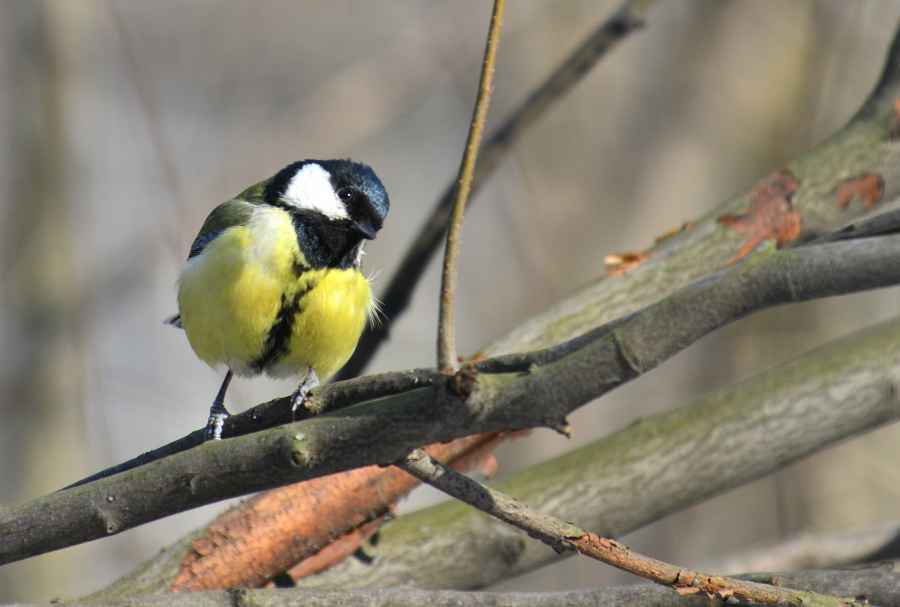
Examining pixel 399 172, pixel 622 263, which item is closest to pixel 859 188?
pixel 622 263

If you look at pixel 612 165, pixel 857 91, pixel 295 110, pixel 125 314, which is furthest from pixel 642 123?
pixel 125 314

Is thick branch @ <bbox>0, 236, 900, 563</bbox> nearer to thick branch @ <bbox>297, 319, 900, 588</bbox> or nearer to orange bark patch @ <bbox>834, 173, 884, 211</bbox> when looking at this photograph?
thick branch @ <bbox>297, 319, 900, 588</bbox>

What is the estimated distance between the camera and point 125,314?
14.0 ft

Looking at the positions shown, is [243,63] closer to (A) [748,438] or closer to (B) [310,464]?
(A) [748,438]

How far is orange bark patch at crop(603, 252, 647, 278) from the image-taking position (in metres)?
2.07

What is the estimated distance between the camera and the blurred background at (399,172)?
3.86 meters

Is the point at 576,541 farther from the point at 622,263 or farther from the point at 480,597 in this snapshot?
the point at 622,263

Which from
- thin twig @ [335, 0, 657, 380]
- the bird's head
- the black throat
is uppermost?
thin twig @ [335, 0, 657, 380]

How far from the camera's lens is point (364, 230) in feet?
6.53

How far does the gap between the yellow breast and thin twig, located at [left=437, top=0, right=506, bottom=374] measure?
0.93m

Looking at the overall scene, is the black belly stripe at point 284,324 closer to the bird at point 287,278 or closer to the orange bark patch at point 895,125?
the bird at point 287,278

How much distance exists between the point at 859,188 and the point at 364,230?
1.26m

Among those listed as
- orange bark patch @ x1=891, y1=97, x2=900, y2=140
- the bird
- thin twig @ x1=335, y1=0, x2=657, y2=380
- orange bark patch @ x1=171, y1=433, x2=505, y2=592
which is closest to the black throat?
the bird

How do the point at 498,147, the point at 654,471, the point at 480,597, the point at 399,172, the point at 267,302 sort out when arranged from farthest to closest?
1. the point at 399,172
2. the point at 498,147
3. the point at 654,471
4. the point at 267,302
5. the point at 480,597
